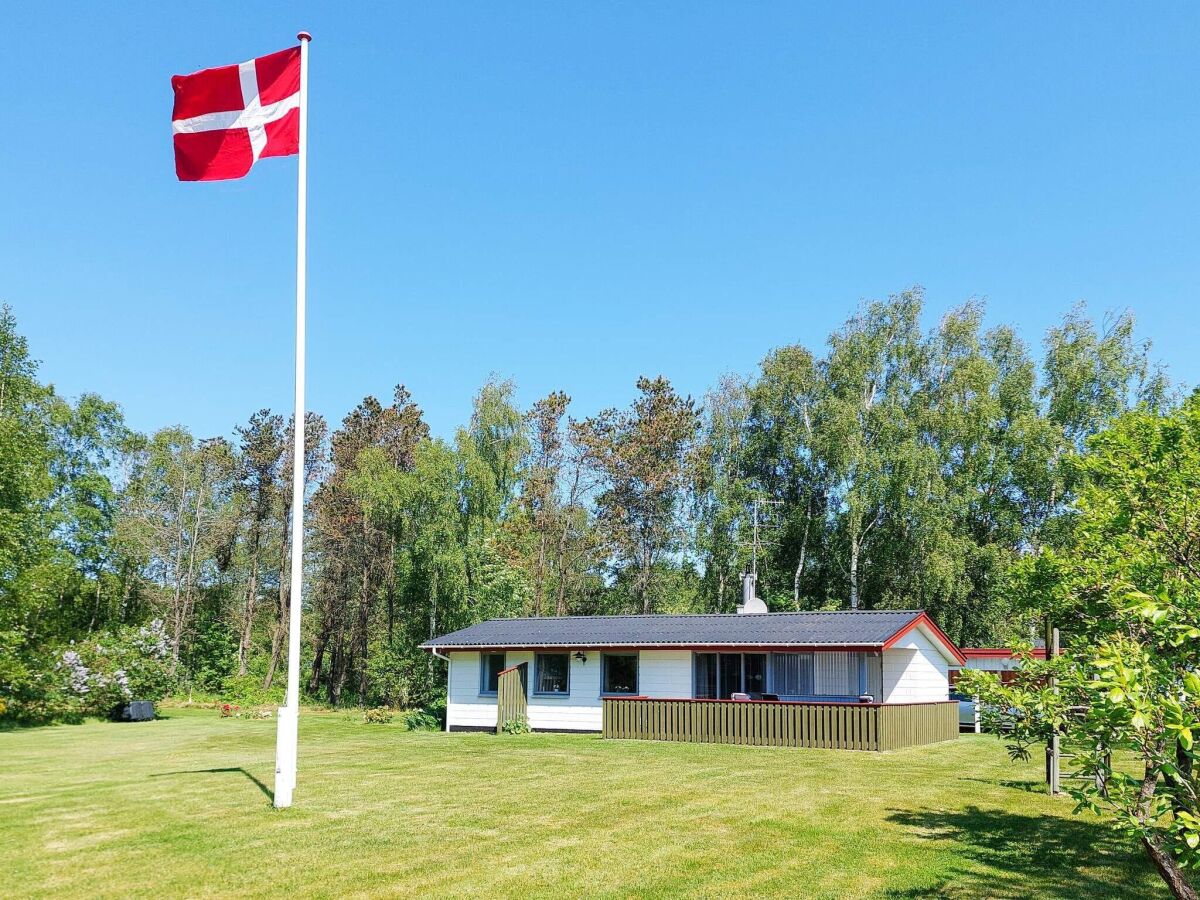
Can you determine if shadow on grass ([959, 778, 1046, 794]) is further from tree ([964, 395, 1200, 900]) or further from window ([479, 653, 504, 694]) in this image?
window ([479, 653, 504, 694])

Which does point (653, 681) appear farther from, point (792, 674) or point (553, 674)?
point (792, 674)

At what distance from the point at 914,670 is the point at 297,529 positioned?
1791 centimetres

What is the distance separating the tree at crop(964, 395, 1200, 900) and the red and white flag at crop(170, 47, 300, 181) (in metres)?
11.1

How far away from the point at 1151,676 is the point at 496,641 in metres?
22.8

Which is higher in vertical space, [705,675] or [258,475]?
[258,475]

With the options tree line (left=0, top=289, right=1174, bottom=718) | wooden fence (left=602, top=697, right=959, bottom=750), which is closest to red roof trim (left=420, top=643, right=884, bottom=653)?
wooden fence (left=602, top=697, right=959, bottom=750)

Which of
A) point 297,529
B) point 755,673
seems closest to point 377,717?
point 755,673

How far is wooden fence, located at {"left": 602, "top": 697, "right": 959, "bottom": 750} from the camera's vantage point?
20.6 meters

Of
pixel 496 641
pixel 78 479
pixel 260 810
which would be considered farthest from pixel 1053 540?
pixel 78 479

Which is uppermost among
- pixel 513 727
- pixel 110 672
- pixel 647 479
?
pixel 647 479

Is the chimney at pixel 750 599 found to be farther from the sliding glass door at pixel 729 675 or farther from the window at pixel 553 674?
the window at pixel 553 674

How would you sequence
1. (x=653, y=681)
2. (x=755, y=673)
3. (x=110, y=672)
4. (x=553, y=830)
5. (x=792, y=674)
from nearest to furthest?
(x=553, y=830), (x=792, y=674), (x=755, y=673), (x=653, y=681), (x=110, y=672)

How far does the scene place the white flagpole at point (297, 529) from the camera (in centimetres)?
1156

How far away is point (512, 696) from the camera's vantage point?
25.9 metres
